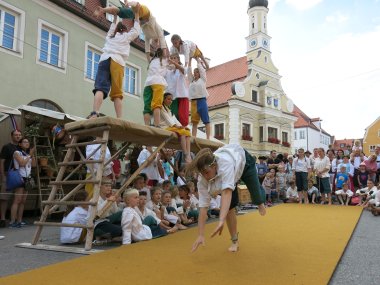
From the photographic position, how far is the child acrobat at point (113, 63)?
5.23 meters

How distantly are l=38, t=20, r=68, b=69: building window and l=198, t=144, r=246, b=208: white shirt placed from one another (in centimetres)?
1072

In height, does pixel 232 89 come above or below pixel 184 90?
above

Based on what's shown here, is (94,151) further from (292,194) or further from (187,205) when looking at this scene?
(292,194)

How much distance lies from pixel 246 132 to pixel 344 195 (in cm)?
2230

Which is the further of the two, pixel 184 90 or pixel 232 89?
pixel 232 89

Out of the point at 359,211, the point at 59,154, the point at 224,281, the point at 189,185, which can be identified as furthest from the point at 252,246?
the point at 59,154

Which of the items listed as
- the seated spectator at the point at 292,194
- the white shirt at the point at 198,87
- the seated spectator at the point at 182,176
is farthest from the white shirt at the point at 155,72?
the seated spectator at the point at 292,194

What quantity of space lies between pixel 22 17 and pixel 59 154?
225 inches

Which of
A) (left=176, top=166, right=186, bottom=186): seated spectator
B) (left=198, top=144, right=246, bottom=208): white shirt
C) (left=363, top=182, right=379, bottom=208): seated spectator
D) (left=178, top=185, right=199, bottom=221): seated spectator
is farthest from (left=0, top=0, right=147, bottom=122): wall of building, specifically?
(left=363, top=182, right=379, bottom=208): seated spectator

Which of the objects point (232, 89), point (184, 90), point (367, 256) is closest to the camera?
point (367, 256)

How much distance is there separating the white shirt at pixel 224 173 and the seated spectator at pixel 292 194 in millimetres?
8253

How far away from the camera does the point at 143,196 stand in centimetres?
552

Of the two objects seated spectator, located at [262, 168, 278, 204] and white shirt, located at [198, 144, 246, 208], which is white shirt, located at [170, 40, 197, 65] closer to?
white shirt, located at [198, 144, 246, 208]

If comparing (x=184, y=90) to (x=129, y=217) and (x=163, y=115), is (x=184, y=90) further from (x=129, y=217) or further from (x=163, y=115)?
(x=129, y=217)
